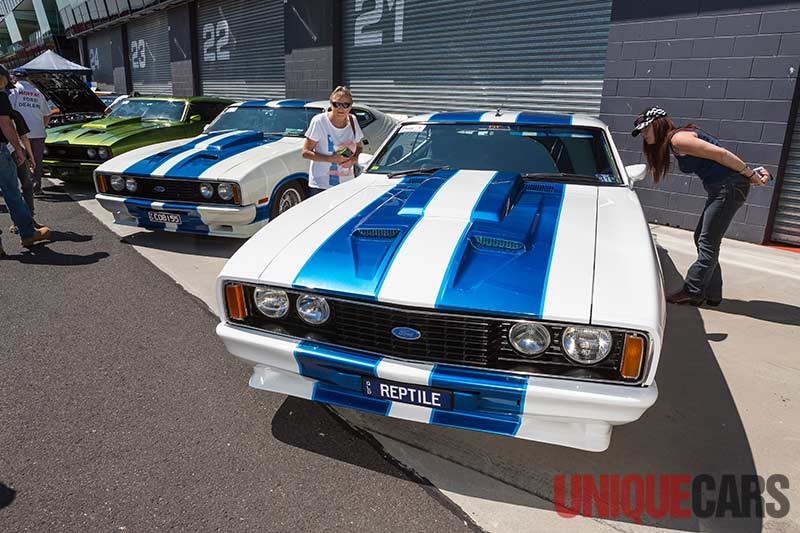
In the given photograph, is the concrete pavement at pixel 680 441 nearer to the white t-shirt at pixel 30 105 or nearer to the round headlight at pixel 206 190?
the round headlight at pixel 206 190

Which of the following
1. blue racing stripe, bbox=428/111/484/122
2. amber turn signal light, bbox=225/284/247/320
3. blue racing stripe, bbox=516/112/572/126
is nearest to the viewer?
amber turn signal light, bbox=225/284/247/320

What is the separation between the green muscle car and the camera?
23.8 feet

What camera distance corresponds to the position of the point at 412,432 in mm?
2504

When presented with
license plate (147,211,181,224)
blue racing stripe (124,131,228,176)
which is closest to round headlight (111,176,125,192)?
blue racing stripe (124,131,228,176)

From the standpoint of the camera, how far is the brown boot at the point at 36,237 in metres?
5.23

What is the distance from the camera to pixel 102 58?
24.9 m

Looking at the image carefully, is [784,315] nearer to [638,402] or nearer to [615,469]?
[615,469]

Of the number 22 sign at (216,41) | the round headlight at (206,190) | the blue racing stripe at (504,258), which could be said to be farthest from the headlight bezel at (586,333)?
the number 22 sign at (216,41)

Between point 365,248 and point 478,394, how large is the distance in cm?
75

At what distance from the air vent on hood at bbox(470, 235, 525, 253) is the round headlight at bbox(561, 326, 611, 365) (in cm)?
45

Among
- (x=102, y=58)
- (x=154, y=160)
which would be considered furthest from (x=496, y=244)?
(x=102, y=58)

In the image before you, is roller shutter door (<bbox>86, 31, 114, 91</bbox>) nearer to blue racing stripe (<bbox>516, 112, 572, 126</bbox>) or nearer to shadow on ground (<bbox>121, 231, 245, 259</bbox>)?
shadow on ground (<bbox>121, 231, 245, 259</bbox>)

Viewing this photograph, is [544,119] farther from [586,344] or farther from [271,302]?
[271,302]

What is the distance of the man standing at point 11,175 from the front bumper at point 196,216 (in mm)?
715
